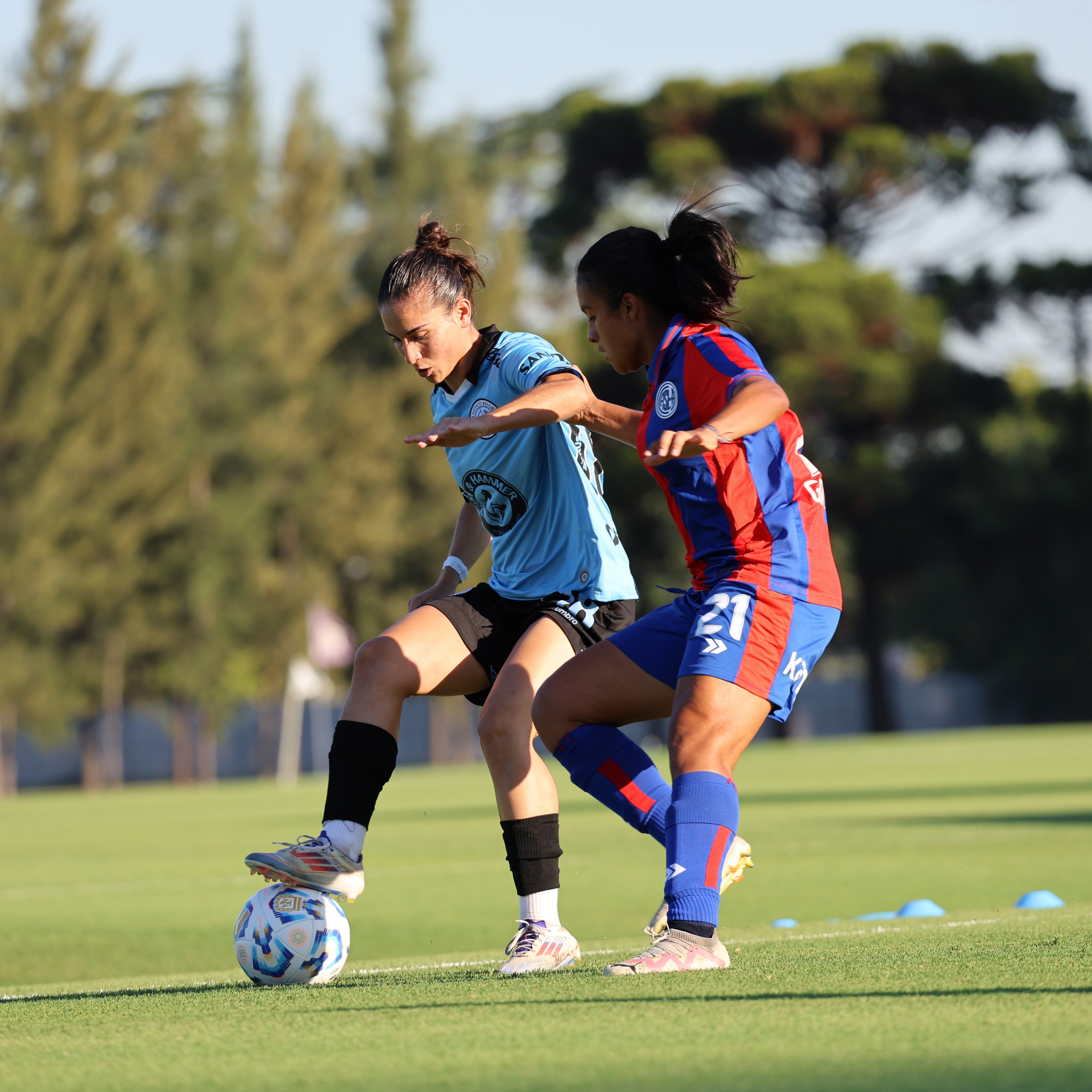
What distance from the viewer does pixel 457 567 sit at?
5.99 metres

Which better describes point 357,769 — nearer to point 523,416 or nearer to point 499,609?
point 499,609

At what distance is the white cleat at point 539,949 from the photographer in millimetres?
5035

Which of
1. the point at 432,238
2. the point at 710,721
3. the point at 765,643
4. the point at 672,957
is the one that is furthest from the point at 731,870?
the point at 432,238

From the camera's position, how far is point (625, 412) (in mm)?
5238

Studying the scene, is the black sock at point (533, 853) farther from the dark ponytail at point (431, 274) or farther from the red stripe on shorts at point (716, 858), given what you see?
the dark ponytail at point (431, 274)

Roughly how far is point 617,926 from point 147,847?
810 cm

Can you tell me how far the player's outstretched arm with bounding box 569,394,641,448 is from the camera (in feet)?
17.0

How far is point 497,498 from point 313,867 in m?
1.26

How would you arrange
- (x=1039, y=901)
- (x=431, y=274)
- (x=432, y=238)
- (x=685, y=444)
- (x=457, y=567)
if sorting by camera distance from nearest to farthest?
1. (x=685, y=444)
2. (x=431, y=274)
3. (x=432, y=238)
4. (x=457, y=567)
5. (x=1039, y=901)

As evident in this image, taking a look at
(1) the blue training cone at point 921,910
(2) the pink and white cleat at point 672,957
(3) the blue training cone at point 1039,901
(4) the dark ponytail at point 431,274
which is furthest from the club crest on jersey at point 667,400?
(3) the blue training cone at point 1039,901

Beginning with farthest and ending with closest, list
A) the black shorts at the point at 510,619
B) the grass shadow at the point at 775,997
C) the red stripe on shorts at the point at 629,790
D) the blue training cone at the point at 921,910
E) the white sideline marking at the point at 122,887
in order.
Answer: the white sideline marking at the point at 122,887 → the blue training cone at the point at 921,910 → the black shorts at the point at 510,619 → the red stripe on shorts at the point at 629,790 → the grass shadow at the point at 775,997

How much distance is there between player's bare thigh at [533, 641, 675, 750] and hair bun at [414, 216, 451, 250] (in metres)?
1.46

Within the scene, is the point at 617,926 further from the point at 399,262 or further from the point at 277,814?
the point at 277,814

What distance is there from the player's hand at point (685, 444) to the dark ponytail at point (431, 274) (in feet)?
4.64
